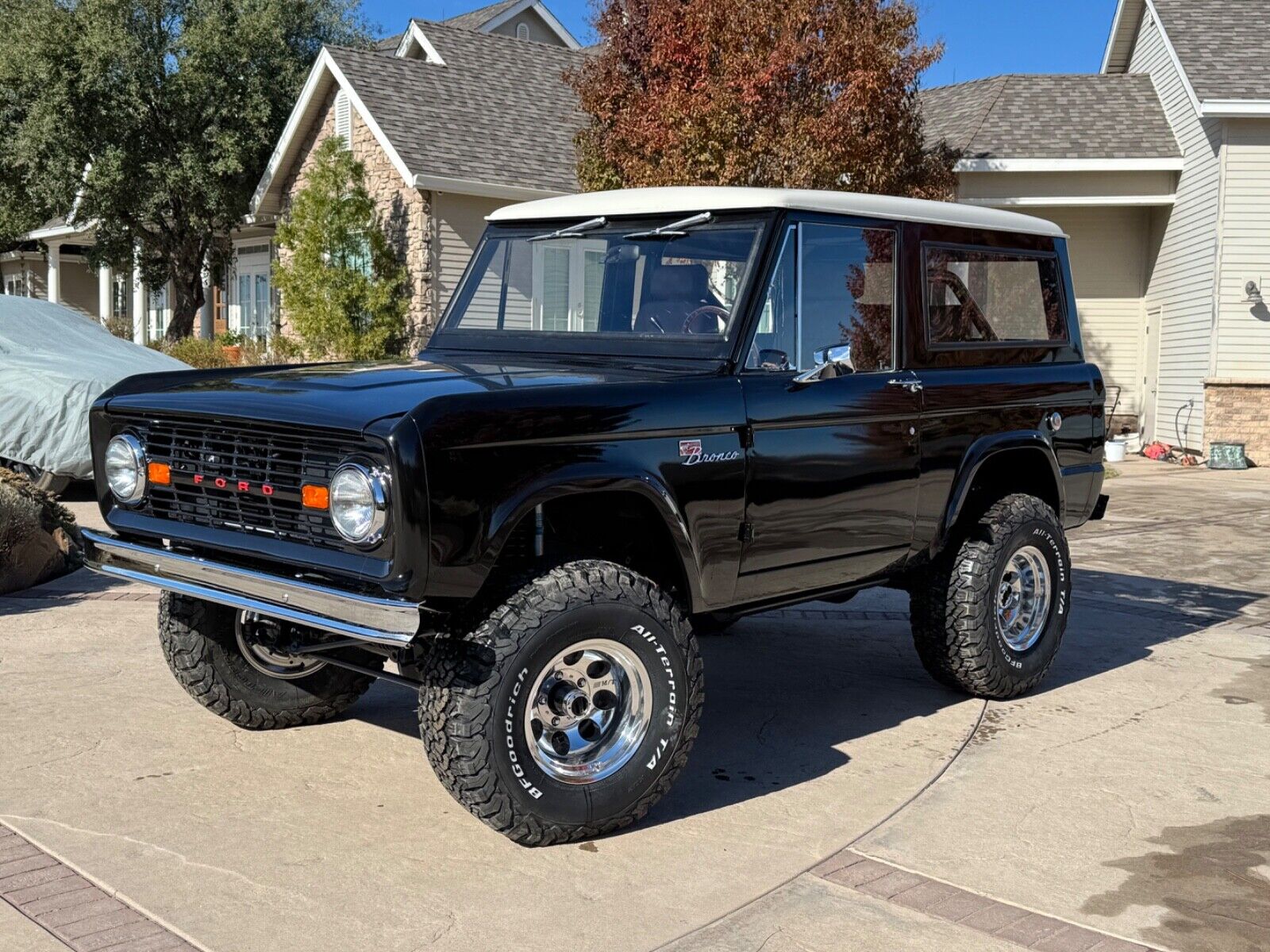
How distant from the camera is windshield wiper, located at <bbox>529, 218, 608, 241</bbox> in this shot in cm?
541

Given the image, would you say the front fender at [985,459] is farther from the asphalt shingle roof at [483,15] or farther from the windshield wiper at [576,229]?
the asphalt shingle roof at [483,15]

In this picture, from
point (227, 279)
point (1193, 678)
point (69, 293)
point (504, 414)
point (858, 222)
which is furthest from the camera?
point (69, 293)

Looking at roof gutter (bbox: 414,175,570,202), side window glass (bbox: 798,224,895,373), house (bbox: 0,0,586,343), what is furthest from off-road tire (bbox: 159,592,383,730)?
roof gutter (bbox: 414,175,570,202)

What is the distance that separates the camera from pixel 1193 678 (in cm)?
659

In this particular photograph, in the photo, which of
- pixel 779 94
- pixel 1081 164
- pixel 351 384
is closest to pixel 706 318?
pixel 351 384

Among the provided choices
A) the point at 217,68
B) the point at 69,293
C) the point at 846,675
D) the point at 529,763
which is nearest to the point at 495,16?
the point at 217,68

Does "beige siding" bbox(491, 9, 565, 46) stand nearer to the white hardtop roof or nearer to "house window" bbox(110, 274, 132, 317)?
"house window" bbox(110, 274, 132, 317)

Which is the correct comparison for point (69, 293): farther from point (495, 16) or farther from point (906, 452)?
point (906, 452)

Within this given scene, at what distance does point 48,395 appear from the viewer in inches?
431

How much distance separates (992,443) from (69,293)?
3572 centimetres

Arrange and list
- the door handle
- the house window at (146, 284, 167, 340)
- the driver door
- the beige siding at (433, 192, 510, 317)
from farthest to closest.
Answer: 1. the house window at (146, 284, 167, 340)
2. the beige siding at (433, 192, 510, 317)
3. the door handle
4. the driver door

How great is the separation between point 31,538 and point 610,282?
4.53 m

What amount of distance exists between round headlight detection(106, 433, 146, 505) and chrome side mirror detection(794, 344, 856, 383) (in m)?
2.32

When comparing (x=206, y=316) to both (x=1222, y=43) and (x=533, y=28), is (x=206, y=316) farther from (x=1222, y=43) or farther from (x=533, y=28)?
(x=1222, y=43)
